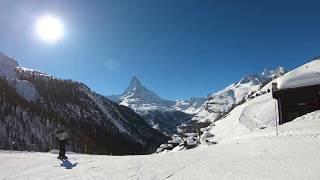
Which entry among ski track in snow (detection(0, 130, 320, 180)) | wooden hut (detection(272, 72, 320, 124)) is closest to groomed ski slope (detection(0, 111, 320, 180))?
ski track in snow (detection(0, 130, 320, 180))

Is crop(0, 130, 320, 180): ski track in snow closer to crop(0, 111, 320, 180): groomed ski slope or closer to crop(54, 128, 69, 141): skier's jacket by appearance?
crop(0, 111, 320, 180): groomed ski slope

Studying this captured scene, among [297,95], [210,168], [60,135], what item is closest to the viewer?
[210,168]

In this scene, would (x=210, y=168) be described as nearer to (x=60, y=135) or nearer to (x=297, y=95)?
(x=60, y=135)

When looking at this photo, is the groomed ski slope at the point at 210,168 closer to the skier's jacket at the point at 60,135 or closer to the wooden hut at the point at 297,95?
the skier's jacket at the point at 60,135

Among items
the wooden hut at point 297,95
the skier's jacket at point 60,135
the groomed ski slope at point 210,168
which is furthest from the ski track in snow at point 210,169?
the wooden hut at point 297,95

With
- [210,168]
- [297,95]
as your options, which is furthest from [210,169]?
[297,95]

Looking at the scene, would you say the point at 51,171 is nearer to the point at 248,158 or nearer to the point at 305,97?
the point at 248,158

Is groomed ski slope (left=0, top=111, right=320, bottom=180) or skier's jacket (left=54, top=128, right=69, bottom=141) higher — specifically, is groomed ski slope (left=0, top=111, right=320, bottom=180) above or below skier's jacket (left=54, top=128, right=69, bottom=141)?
below

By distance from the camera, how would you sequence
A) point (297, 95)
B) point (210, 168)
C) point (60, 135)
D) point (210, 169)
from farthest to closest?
point (297, 95)
point (60, 135)
point (210, 168)
point (210, 169)

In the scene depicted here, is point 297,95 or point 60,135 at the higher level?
point 297,95

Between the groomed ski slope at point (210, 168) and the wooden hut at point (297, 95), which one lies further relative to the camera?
the wooden hut at point (297, 95)

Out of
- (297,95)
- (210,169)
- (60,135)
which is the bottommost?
(210,169)

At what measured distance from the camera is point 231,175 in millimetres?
12664

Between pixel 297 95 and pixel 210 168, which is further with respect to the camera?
pixel 297 95
